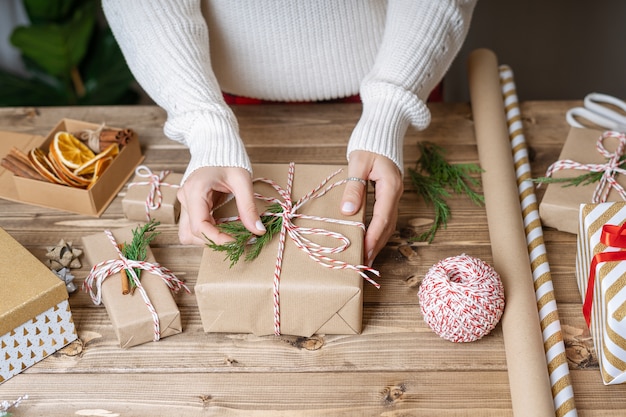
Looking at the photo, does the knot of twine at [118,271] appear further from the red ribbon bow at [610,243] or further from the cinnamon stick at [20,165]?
the red ribbon bow at [610,243]

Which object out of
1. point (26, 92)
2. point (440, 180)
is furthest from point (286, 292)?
point (26, 92)

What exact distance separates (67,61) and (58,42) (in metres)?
0.08

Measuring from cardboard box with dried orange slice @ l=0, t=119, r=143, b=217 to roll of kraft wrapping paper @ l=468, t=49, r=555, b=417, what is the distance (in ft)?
2.26

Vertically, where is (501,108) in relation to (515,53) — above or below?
above

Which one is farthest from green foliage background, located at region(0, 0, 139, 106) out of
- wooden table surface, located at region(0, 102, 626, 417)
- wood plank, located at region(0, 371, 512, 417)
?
wood plank, located at region(0, 371, 512, 417)

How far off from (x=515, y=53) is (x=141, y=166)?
174 centimetres

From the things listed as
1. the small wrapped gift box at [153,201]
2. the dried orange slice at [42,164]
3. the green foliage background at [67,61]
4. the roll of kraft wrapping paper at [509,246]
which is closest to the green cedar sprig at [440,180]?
the roll of kraft wrapping paper at [509,246]

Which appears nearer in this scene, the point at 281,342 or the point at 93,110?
the point at 281,342

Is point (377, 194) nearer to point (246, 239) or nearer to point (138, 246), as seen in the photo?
point (246, 239)

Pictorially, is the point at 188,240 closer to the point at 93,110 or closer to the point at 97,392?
the point at 97,392

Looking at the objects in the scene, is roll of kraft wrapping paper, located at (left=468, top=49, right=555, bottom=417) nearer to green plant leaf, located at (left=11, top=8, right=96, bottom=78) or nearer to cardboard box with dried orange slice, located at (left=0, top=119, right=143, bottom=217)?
cardboard box with dried orange slice, located at (left=0, top=119, right=143, bottom=217)

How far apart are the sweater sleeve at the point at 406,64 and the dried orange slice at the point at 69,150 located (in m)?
A: 0.52

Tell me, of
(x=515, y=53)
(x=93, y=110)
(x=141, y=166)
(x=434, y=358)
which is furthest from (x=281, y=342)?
(x=515, y=53)

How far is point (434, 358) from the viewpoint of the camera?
1032mm
